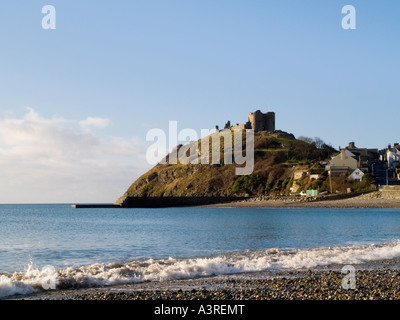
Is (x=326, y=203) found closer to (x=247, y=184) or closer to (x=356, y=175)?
(x=356, y=175)

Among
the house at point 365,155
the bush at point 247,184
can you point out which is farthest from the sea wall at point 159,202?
the house at point 365,155

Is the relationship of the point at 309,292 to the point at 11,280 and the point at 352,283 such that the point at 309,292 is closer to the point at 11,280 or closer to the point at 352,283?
the point at 352,283

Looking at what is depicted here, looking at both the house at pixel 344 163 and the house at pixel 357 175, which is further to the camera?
the house at pixel 344 163

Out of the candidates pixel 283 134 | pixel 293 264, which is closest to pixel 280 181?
pixel 283 134

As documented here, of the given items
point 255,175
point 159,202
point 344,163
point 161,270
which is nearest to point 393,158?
point 344,163

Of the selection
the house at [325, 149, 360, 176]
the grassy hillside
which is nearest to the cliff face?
the grassy hillside

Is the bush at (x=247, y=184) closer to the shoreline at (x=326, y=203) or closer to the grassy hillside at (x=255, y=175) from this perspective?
the grassy hillside at (x=255, y=175)

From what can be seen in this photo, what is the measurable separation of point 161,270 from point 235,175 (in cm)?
13158

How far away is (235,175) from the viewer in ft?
487

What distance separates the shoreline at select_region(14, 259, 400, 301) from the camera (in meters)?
11.5

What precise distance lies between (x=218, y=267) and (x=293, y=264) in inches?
133

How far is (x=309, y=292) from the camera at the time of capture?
11914 mm

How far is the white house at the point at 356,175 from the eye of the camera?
110438 mm

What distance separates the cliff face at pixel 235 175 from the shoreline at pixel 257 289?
114107mm
